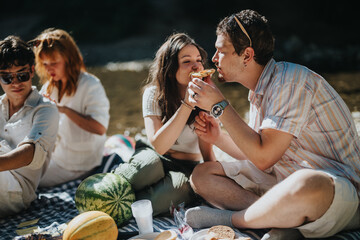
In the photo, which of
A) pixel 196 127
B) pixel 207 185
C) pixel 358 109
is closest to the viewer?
pixel 207 185

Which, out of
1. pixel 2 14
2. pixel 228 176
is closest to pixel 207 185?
pixel 228 176

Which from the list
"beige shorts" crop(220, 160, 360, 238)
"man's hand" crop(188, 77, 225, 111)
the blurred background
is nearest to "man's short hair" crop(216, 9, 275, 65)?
"man's hand" crop(188, 77, 225, 111)

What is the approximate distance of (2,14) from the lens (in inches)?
1212

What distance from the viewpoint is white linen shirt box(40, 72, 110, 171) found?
429cm

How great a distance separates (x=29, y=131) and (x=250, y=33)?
7.97ft

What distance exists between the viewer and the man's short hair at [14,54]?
11.3ft

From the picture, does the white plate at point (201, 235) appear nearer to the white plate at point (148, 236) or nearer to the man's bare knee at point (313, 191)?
the white plate at point (148, 236)

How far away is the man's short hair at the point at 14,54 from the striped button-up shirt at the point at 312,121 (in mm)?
2475

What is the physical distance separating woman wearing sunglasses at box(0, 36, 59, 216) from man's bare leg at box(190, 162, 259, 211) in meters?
1.56

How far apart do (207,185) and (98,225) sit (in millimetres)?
1077

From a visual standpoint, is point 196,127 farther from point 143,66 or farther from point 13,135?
point 143,66

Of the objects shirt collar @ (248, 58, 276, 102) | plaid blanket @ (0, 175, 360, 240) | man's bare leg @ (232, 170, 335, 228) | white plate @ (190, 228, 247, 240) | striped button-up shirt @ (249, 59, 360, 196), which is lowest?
plaid blanket @ (0, 175, 360, 240)

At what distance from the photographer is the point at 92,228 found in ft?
8.59

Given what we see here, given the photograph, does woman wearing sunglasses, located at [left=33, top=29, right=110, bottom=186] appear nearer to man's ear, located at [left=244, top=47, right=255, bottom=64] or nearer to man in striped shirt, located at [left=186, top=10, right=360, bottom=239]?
man in striped shirt, located at [left=186, top=10, right=360, bottom=239]
